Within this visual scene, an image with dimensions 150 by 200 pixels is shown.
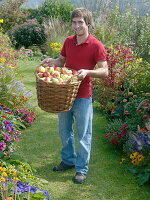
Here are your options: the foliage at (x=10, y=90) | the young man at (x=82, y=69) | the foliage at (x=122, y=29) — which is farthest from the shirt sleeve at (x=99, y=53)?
the foliage at (x=122, y=29)

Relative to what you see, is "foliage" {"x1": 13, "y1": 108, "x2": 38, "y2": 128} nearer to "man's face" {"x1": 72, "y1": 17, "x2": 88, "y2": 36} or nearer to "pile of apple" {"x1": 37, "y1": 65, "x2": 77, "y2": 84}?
"pile of apple" {"x1": 37, "y1": 65, "x2": 77, "y2": 84}

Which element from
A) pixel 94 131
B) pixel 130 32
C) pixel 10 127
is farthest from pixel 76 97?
pixel 130 32

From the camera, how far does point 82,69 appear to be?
369cm

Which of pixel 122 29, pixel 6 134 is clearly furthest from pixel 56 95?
pixel 122 29

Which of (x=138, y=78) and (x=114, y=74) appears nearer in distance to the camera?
(x=138, y=78)

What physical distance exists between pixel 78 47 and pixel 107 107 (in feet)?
9.67

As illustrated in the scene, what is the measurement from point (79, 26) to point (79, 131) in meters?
1.16

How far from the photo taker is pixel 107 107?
22.0 ft

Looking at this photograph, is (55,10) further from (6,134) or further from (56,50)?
(6,134)

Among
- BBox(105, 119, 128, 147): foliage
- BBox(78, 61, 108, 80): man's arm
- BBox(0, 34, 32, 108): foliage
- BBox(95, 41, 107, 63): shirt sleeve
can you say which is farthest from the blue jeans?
BBox(0, 34, 32, 108): foliage

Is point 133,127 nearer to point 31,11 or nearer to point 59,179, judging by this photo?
point 59,179

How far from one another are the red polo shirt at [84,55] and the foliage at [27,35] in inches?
443

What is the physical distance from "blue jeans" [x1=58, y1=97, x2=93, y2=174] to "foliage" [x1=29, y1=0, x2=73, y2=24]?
12.6m

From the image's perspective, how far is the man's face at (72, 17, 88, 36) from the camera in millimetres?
3780
